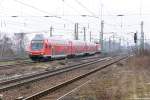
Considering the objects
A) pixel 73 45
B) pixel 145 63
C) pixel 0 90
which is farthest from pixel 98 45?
pixel 0 90

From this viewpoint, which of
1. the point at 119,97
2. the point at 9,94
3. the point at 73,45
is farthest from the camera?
the point at 73,45

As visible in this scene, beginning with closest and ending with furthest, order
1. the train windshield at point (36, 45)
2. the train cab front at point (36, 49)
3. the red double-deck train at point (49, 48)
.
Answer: the train cab front at point (36, 49) < the red double-deck train at point (49, 48) < the train windshield at point (36, 45)

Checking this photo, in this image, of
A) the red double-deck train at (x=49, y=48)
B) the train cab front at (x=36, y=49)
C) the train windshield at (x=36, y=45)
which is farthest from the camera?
the train windshield at (x=36, y=45)

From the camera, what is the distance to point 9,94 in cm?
1762

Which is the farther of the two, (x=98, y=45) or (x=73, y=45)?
(x=98, y=45)

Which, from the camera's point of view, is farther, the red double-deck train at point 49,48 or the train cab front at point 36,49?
the red double-deck train at point 49,48

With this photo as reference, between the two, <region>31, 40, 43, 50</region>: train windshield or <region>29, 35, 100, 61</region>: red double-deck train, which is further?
<region>31, 40, 43, 50</region>: train windshield

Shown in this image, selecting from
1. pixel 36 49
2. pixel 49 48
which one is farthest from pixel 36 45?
pixel 49 48

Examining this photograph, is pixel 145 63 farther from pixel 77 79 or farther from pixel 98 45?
pixel 98 45

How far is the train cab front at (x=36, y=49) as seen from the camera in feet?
161

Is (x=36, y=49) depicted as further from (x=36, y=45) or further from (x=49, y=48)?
(x=49, y=48)

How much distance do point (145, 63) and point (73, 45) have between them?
2659 centimetres

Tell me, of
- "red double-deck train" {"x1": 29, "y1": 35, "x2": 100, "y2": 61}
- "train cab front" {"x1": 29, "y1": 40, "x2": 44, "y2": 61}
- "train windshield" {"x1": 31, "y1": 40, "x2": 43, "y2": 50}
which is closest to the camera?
"train cab front" {"x1": 29, "y1": 40, "x2": 44, "y2": 61}

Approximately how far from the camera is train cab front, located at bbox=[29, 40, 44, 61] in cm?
4909
